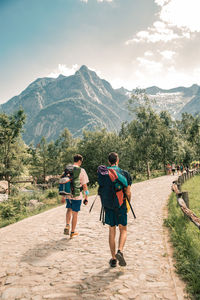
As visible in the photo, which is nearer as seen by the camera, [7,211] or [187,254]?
[187,254]

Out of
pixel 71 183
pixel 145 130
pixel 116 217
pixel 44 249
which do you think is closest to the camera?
pixel 116 217

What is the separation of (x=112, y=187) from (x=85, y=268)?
1610 millimetres

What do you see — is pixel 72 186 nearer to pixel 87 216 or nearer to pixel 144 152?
pixel 87 216

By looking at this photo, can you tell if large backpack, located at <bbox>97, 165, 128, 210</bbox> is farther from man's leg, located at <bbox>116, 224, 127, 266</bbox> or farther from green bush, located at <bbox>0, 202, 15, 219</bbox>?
green bush, located at <bbox>0, 202, 15, 219</bbox>

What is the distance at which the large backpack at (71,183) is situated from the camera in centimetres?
588

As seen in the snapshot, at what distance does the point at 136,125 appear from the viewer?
128ft

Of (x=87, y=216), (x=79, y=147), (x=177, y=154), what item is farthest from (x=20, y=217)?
(x=177, y=154)

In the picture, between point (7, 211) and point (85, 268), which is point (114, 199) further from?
point (7, 211)

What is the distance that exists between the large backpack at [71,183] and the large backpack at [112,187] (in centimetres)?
190

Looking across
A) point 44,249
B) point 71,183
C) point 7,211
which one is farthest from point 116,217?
point 7,211

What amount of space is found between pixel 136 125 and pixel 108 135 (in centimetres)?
533

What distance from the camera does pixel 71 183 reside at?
5961 millimetres

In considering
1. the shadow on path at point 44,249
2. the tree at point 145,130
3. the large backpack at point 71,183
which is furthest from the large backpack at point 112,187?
the tree at point 145,130

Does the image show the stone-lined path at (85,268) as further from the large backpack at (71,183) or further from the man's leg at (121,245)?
the large backpack at (71,183)
